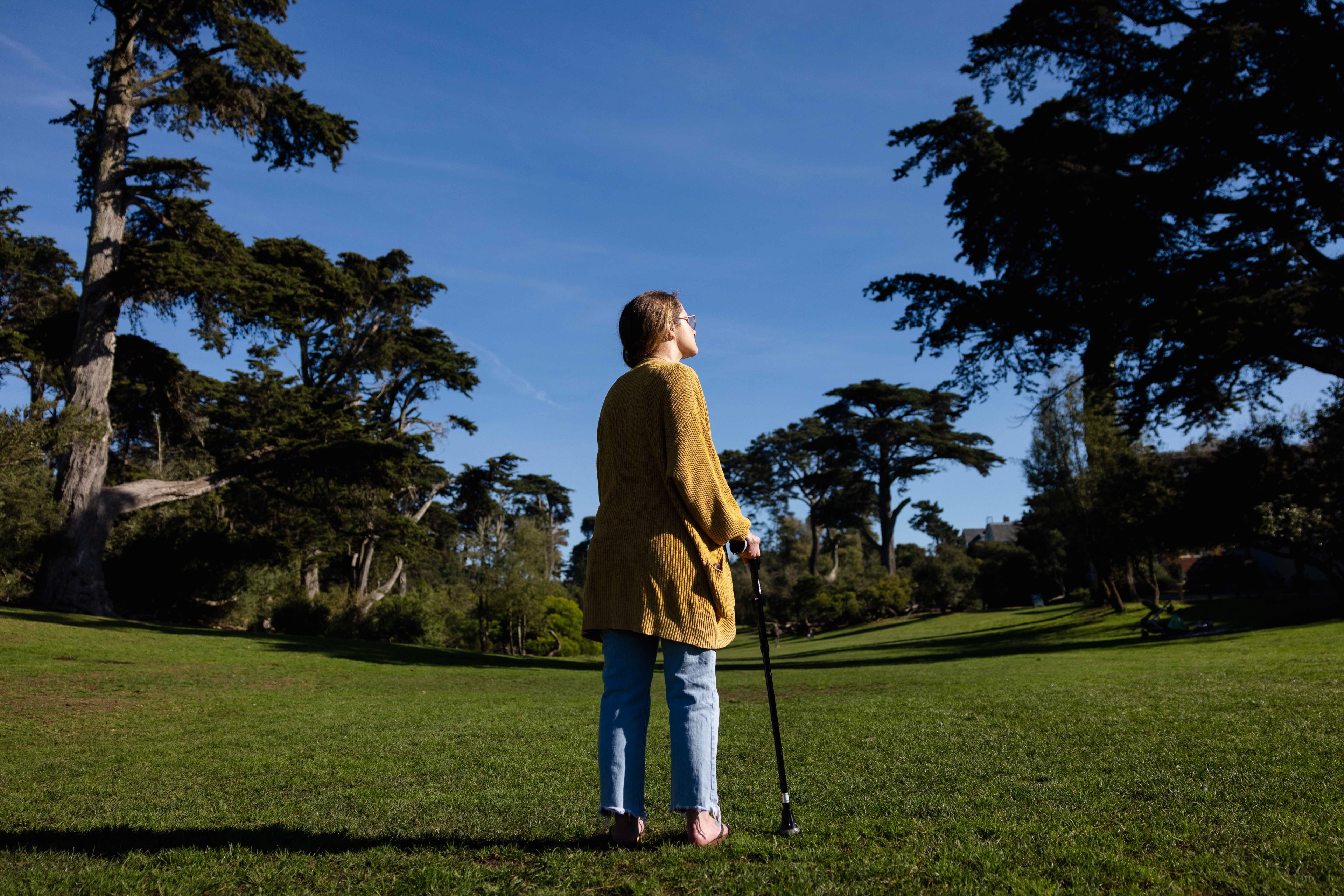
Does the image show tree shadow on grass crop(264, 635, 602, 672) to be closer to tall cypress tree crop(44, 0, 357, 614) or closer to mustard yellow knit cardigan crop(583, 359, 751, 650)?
tall cypress tree crop(44, 0, 357, 614)

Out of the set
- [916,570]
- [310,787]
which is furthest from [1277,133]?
[916,570]

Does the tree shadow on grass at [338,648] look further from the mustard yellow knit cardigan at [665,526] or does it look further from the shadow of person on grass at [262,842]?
the mustard yellow knit cardigan at [665,526]

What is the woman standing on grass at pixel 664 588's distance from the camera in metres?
2.71

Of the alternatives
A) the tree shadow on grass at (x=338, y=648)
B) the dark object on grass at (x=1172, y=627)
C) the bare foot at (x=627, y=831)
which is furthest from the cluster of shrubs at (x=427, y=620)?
the bare foot at (x=627, y=831)

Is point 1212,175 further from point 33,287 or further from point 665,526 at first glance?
point 33,287

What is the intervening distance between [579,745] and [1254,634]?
17335mm

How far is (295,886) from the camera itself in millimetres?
2523

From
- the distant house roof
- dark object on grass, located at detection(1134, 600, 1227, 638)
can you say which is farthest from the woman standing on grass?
the distant house roof

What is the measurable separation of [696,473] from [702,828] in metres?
1.25

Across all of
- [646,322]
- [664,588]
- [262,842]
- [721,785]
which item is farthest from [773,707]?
[262,842]

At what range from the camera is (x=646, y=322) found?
3.15 metres

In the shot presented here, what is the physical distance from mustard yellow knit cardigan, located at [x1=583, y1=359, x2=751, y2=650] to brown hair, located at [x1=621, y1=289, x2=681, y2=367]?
0.21 meters

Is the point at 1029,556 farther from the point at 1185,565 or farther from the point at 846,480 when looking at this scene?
the point at 1185,565

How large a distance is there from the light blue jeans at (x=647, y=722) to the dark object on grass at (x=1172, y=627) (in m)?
20.1
